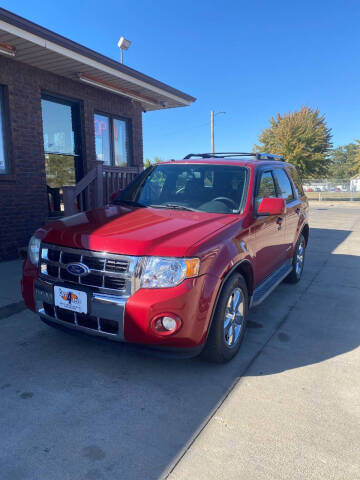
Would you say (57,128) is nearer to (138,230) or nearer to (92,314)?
(138,230)

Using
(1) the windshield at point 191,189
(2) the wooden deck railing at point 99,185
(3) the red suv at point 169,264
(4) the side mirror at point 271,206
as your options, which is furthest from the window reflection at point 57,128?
(4) the side mirror at point 271,206

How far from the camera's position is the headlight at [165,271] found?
2732 mm

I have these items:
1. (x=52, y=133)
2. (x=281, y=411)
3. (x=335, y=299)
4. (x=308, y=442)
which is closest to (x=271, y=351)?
(x=281, y=411)

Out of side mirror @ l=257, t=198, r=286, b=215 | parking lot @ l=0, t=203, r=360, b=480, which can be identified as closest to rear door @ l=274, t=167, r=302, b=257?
side mirror @ l=257, t=198, r=286, b=215

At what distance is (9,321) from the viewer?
417cm

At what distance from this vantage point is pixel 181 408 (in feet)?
8.64

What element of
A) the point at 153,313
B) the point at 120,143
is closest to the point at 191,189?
the point at 153,313

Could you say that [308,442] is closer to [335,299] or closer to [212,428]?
[212,428]

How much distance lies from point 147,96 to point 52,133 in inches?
104

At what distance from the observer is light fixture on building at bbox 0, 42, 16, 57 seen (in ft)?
19.2

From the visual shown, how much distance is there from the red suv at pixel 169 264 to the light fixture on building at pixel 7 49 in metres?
3.73

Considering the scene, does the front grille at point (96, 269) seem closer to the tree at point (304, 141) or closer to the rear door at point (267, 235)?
the rear door at point (267, 235)

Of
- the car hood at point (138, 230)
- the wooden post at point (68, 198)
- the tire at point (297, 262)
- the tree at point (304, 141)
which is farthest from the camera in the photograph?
the tree at point (304, 141)

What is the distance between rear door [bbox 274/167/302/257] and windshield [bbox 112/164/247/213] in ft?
3.49
